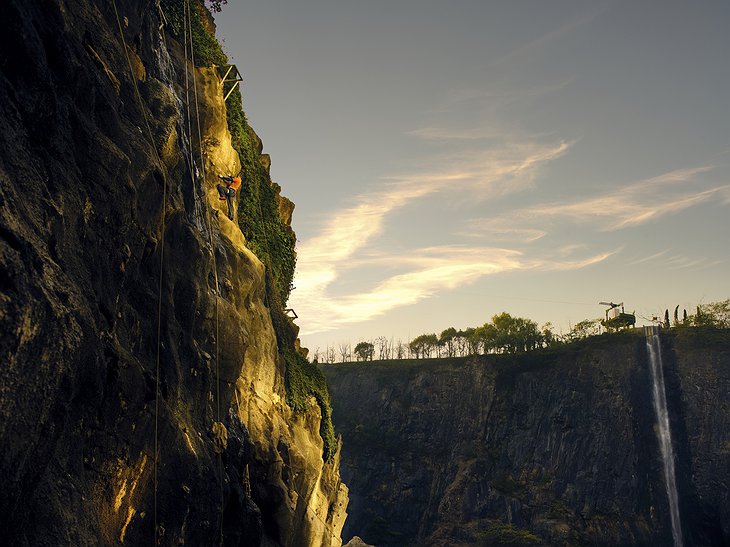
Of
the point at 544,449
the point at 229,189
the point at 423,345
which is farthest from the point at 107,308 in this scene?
the point at 423,345

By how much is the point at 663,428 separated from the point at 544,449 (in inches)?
577

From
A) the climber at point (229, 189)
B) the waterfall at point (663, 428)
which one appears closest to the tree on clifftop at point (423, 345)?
the waterfall at point (663, 428)

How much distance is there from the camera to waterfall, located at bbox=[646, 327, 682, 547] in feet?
220

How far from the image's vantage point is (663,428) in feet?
234

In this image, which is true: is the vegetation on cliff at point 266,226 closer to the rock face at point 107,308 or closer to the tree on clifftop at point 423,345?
the rock face at point 107,308

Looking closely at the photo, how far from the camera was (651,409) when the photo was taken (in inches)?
2864

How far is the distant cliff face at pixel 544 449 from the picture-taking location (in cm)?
6762

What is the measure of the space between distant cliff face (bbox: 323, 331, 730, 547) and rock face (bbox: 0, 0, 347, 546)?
193ft

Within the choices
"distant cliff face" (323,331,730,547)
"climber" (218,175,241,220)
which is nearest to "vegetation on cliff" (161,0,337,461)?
"climber" (218,175,241,220)

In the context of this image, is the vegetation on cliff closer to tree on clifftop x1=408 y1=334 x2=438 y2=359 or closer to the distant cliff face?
the distant cliff face

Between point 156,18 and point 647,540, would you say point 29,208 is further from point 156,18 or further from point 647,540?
point 647,540

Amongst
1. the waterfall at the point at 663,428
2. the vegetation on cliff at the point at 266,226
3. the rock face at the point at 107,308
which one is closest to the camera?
the rock face at the point at 107,308

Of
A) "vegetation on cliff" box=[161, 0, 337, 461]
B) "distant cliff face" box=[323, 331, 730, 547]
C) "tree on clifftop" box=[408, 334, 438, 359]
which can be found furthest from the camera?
"tree on clifftop" box=[408, 334, 438, 359]

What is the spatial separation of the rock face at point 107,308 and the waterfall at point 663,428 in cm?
6212
